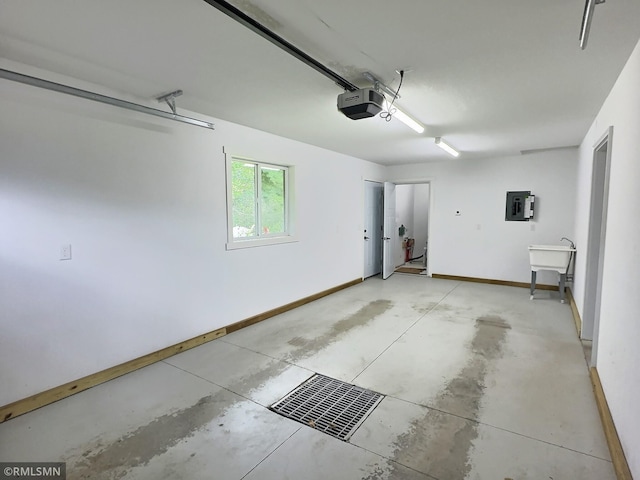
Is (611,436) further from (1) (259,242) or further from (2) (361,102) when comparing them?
(1) (259,242)

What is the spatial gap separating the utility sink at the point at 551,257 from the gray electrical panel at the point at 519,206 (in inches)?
41.4

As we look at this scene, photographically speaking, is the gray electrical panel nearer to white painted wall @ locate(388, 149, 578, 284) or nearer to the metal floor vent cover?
white painted wall @ locate(388, 149, 578, 284)

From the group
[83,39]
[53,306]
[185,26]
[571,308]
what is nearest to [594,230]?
[571,308]

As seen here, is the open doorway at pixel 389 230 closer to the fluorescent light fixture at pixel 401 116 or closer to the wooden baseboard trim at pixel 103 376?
the fluorescent light fixture at pixel 401 116

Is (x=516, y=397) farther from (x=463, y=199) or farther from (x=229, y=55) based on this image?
(x=463, y=199)

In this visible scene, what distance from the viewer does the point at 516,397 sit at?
8.48 ft

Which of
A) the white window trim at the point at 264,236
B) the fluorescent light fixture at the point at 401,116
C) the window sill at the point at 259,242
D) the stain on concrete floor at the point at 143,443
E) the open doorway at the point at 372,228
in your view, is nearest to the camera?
the stain on concrete floor at the point at 143,443

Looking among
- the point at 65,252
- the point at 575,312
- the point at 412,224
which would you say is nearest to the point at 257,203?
the point at 65,252

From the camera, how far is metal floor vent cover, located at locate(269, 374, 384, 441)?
2275 millimetres

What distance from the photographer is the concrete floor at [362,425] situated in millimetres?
1918

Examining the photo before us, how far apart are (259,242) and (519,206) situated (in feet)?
15.8

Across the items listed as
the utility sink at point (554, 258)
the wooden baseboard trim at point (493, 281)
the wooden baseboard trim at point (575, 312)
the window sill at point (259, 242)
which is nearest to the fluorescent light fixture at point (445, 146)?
the utility sink at point (554, 258)

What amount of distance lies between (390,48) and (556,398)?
2.82m

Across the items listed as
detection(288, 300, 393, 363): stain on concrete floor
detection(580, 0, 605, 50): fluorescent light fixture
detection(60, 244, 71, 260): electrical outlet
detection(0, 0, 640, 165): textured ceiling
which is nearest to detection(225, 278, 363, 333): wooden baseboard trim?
A: detection(288, 300, 393, 363): stain on concrete floor
